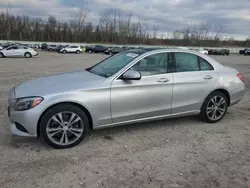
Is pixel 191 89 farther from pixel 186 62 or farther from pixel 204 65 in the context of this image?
pixel 204 65

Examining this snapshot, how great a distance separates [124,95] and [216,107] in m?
2.16

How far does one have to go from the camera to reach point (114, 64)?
4.30 m

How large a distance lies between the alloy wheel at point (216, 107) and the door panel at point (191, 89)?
0.25 m

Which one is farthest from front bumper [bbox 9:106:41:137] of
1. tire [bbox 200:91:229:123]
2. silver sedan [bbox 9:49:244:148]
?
tire [bbox 200:91:229:123]

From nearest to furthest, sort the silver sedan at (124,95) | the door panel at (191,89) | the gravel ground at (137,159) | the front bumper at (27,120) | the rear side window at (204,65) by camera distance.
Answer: the gravel ground at (137,159)
the front bumper at (27,120)
the silver sedan at (124,95)
the door panel at (191,89)
the rear side window at (204,65)

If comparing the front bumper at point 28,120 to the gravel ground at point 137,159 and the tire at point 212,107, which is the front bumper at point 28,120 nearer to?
the gravel ground at point 137,159

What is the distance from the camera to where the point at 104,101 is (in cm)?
366

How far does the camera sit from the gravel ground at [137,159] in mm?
2797

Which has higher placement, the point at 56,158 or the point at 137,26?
the point at 137,26

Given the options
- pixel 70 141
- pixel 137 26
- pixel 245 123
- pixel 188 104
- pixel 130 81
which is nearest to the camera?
pixel 70 141

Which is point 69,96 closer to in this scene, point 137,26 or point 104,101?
point 104,101

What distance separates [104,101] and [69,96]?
1.84 feet

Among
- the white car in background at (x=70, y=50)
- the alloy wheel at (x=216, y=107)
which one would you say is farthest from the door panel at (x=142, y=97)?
the white car in background at (x=70, y=50)

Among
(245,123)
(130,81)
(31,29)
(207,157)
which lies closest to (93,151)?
(130,81)
